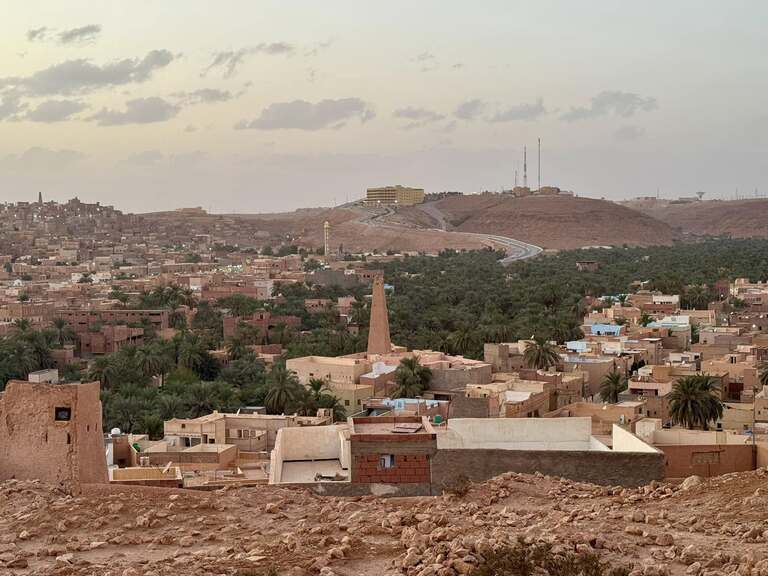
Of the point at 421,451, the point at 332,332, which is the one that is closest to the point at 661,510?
the point at 421,451

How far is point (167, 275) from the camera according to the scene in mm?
73000

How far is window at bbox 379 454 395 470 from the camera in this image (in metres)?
11.4

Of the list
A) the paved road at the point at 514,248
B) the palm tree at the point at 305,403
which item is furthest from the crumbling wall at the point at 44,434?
the paved road at the point at 514,248

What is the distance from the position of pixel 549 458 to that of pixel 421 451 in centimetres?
119

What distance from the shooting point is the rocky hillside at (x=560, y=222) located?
12900 centimetres


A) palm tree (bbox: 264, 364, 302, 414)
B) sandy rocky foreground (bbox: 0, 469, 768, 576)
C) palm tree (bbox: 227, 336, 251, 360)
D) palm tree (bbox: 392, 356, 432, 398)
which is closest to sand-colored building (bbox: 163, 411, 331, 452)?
palm tree (bbox: 264, 364, 302, 414)

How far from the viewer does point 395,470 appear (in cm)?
1137

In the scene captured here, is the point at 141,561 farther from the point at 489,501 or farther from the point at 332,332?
the point at 332,332

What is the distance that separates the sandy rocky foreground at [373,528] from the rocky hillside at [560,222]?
116m

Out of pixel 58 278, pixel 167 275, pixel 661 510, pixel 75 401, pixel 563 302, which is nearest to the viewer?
pixel 661 510

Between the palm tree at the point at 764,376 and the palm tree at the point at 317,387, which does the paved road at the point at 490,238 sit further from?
the palm tree at the point at 317,387

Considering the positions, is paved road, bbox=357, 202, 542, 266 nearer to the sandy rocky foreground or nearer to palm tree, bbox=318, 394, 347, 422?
palm tree, bbox=318, 394, 347, 422

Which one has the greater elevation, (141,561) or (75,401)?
(75,401)

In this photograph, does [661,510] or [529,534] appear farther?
[661,510]
